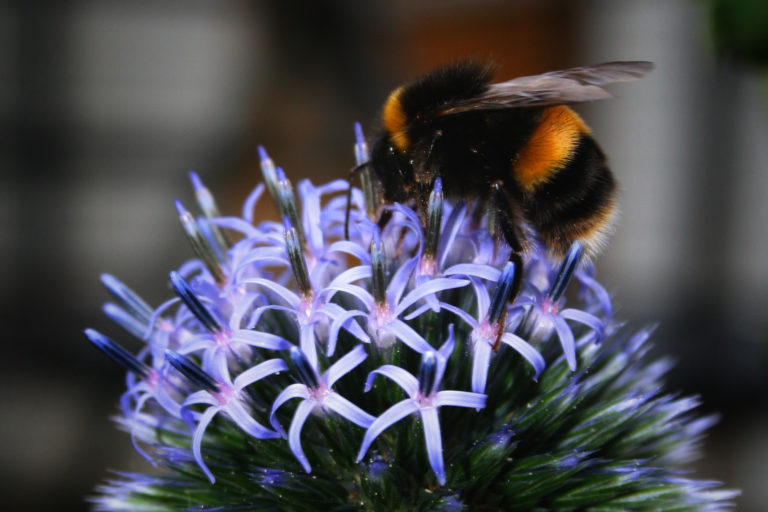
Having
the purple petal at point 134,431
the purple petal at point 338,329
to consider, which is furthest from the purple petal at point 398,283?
the purple petal at point 134,431

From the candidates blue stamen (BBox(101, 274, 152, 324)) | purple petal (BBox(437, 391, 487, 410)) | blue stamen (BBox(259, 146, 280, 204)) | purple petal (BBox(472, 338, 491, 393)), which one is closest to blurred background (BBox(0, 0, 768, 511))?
blue stamen (BBox(259, 146, 280, 204))

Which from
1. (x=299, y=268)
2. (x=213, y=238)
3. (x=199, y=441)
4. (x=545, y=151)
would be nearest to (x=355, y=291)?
(x=299, y=268)

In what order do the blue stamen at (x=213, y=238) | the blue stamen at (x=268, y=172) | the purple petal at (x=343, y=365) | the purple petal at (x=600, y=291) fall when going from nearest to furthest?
1. the purple petal at (x=343, y=365)
2. the purple petal at (x=600, y=291)
3. the blue stamen at (x=213, y=238)
4. the blue stamen at (x=268, y=172)

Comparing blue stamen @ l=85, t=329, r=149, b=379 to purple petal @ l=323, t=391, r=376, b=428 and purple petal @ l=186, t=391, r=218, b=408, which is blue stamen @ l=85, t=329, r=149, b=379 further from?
purple petal @ l=323, t=391, r=376, b=428

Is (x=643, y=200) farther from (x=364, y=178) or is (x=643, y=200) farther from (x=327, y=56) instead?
(x=364, y=178)

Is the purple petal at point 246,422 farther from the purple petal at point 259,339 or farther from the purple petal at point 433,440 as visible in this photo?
the purple petal at point 433,440

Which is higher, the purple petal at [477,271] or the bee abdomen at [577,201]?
the bee abdomen at [577,201]

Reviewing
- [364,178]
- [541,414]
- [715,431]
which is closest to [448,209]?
[364,178]
